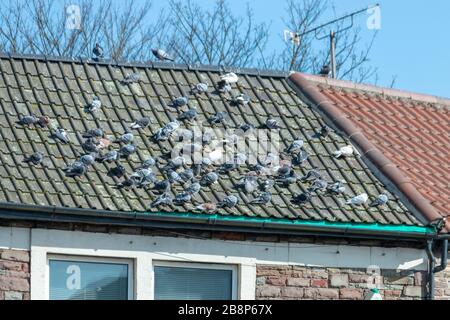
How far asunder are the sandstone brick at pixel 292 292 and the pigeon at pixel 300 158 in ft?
5.45

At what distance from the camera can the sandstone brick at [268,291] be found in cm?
1619

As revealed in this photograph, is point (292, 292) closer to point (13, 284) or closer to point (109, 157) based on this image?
point (109, 157)

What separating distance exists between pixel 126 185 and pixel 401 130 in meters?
4.46

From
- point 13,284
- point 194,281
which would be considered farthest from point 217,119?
point 13,284

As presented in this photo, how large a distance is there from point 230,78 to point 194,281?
335 centimetres

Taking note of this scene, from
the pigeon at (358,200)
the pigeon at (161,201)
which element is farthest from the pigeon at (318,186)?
the pigeon at (161,201)

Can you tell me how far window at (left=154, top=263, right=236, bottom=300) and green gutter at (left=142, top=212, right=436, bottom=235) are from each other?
21.1 inches

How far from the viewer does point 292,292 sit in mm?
16266

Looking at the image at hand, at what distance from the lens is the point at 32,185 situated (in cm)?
1570

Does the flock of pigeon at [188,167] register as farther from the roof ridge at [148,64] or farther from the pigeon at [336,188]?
the roof ridge at [148,64]
